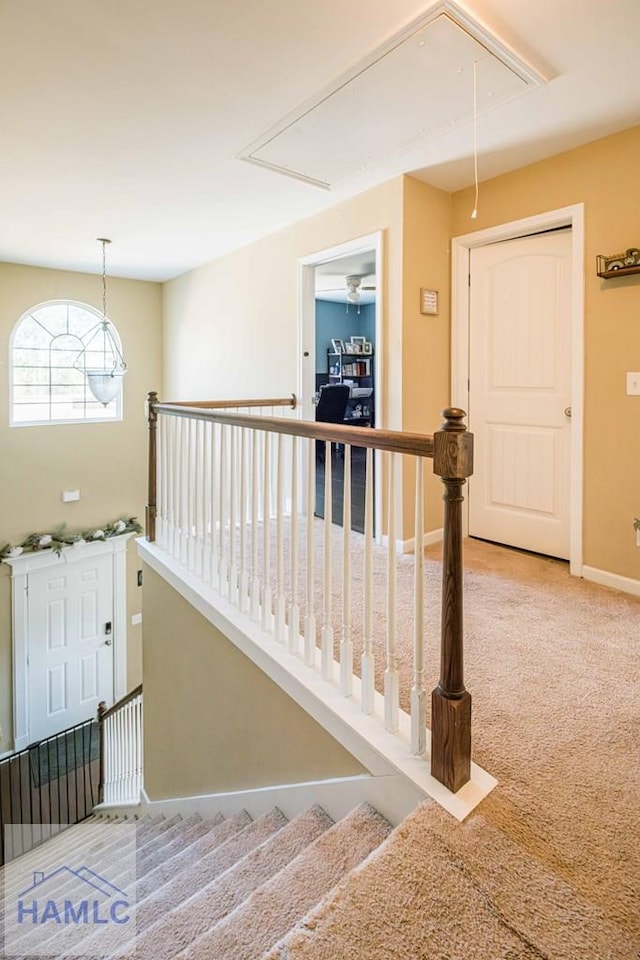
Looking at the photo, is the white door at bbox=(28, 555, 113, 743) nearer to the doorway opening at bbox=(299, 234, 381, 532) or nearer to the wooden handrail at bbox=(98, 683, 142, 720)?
the wooden handrail at bbox=(98, 683, 142, 720)

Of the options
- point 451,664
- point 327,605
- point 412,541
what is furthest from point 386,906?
point 412,541

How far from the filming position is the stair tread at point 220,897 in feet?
4.55

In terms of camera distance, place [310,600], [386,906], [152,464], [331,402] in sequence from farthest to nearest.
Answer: [331,402] < [152,464] < [310,600] < [386,906]

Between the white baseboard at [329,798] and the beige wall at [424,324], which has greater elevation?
the beige wall at [424,324]

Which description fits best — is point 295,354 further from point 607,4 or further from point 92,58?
point 607,4

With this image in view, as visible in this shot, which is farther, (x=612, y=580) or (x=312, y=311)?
(x=312, y=311)

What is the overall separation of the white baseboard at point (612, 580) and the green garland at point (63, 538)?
200 inches

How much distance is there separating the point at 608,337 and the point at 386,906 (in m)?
2.66

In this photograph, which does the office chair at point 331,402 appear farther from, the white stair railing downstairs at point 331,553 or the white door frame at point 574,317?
the white door frame at point 574,317

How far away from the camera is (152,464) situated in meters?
3.50

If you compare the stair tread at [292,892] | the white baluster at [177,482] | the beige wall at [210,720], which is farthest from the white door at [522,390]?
the stair tread at [292,892]

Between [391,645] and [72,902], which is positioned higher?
[391,645]

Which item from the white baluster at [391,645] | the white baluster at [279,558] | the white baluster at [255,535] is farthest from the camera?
the white baluster at [255,535]

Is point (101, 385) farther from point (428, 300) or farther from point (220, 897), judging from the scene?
point (220, 897)
